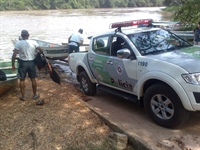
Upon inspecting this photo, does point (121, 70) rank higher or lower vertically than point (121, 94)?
higher

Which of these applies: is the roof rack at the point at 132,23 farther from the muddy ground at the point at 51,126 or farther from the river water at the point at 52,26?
the river water at the point at 52,26

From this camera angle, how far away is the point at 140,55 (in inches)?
196

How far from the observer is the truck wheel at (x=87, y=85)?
268 inches

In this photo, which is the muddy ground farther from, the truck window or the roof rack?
the roof rack

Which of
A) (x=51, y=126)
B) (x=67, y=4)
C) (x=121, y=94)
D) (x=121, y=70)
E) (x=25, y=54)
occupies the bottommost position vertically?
(x=51, y=126)

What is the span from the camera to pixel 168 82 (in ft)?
14.2

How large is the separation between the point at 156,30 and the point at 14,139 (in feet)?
11.9

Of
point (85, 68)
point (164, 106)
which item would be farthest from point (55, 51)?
point (164, 106)

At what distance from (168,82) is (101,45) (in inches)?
93.3

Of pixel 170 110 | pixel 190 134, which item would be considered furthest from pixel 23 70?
pixel 190 134

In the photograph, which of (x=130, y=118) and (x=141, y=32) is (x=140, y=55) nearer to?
(x=141, y=32)

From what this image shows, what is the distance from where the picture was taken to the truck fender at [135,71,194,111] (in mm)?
4137

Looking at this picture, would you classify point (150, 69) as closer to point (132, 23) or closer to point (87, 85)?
point (132, 23)

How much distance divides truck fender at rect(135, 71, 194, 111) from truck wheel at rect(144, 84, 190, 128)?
0.44 feet
